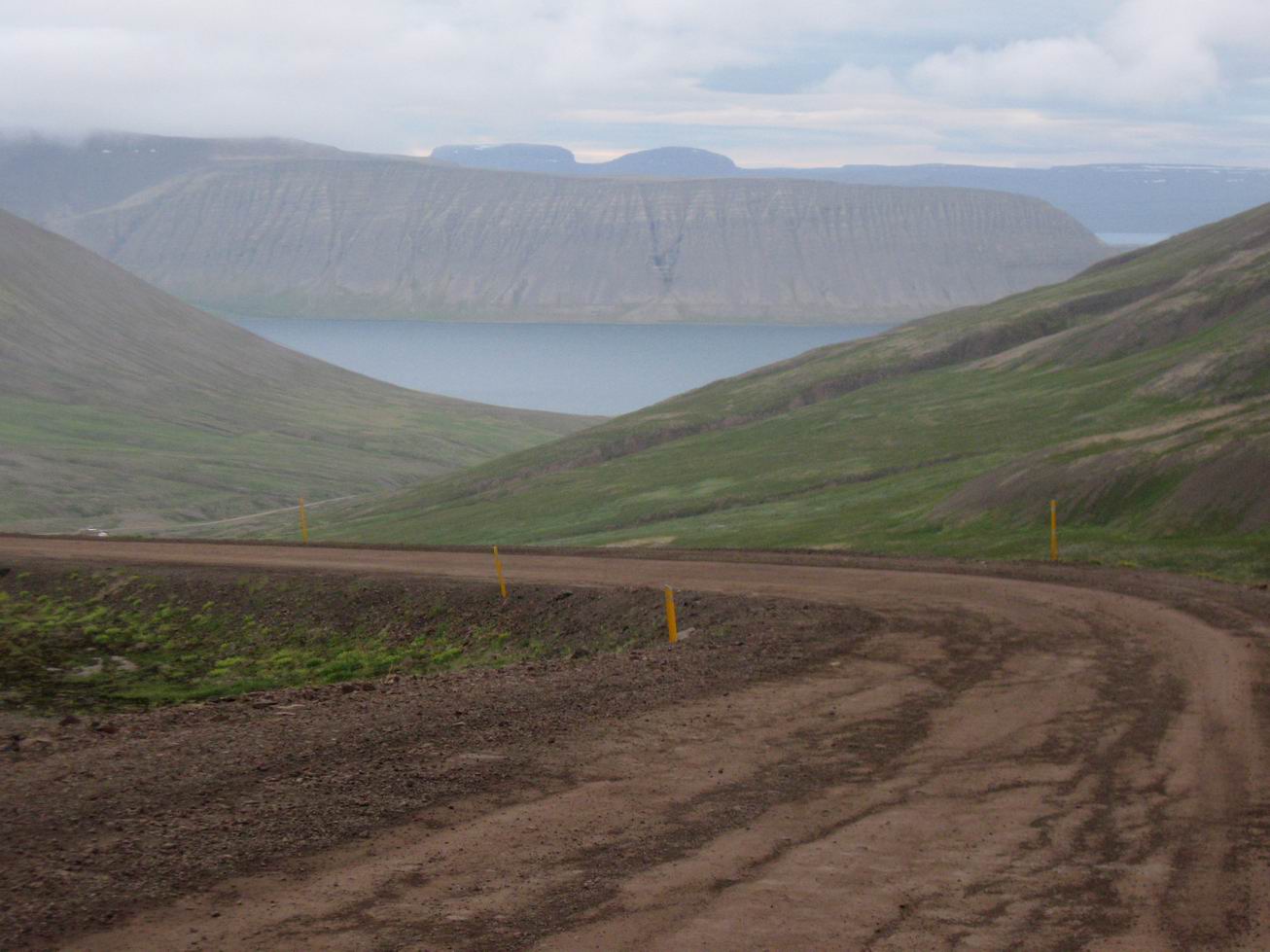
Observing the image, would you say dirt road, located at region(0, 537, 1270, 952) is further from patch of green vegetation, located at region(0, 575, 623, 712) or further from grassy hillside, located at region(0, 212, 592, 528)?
grassy hillside, located at region(0, 212, 592, 528)

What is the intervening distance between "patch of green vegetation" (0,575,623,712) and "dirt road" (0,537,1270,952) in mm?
4070

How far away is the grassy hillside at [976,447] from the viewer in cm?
3059

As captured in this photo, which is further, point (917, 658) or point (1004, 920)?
point (917, 658)

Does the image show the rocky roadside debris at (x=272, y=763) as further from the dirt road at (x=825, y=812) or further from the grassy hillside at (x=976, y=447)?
the grassy hillside at (x=976, y=447)

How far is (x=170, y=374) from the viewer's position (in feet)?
492

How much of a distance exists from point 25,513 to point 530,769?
91922 mm

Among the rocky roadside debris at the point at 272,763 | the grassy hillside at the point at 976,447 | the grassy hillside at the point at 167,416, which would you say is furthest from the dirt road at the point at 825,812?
the grassy hillside at the point at 167,416

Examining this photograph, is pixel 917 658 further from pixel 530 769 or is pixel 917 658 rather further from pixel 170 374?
pixel 170 374

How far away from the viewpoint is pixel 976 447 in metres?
54.4

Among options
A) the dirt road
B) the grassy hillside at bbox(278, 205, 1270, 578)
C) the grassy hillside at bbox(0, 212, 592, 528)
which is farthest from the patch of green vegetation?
the grassy hillside at bbox(0, 212, 592, 528)

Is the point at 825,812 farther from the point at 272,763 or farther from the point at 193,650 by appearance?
the point at 193,650

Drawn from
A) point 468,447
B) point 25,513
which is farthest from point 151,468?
point 468,447

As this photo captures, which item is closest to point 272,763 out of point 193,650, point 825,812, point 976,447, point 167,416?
point 825,812

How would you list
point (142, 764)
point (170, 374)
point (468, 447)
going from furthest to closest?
1. point (170, 374)
2. point (468, 447)
3. point (142, 764)
